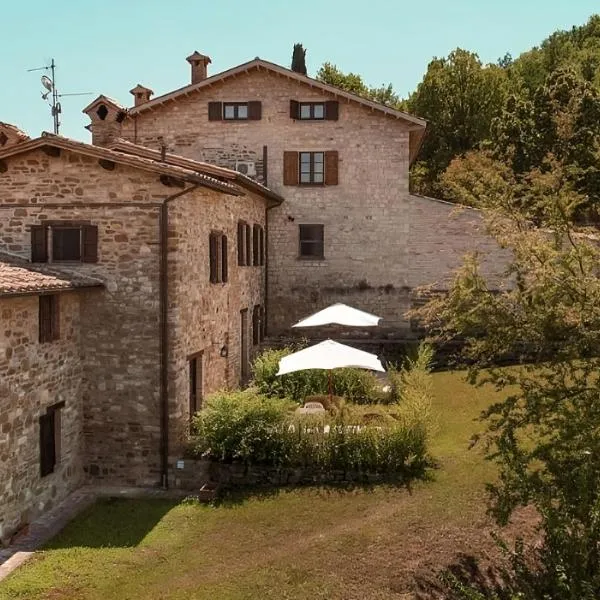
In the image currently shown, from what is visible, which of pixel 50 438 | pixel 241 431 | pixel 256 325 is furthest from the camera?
pixel 256 325

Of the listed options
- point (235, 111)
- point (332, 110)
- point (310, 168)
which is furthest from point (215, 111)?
point (332, 110)

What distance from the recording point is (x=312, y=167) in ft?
75.9

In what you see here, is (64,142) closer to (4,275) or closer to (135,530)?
(4,275)

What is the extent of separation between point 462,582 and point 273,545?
9.50 feet

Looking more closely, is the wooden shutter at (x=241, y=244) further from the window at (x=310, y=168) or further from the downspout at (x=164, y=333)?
the downspout at (x=164, y=333)

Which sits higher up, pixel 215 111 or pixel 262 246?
pixel 215 111

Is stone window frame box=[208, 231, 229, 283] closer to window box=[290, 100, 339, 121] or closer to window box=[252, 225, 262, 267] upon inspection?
window box=[252, 225, 262, 267]

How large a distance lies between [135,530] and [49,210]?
6.49 m

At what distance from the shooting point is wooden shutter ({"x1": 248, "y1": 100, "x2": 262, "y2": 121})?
22.8m

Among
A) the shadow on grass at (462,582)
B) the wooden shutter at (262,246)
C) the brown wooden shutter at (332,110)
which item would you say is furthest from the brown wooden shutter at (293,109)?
the shadow on grass at (462,582)

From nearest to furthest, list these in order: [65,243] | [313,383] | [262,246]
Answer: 1. [65,243]
2. [313,383]
3. [262,246]

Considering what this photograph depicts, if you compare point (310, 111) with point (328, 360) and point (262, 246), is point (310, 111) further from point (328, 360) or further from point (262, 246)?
point (328, 360)

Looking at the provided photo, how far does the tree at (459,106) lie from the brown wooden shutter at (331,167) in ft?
61.7

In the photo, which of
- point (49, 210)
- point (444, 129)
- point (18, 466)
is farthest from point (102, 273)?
point (444, 129)
